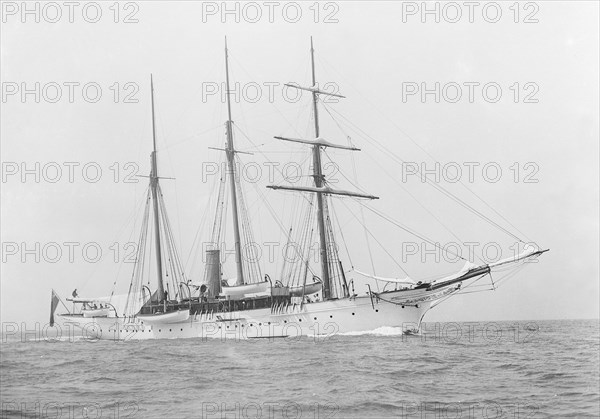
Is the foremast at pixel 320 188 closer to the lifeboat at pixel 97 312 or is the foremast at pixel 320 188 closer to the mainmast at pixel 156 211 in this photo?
the mainmast at pixel 156 211

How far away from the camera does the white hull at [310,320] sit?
41.6 metres

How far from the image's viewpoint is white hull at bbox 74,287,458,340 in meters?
41.6

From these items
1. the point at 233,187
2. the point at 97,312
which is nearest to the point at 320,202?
the point at 233,187

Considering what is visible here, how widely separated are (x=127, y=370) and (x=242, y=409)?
10.4m

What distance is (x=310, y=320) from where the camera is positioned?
4378cm

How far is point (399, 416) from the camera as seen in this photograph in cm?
1678

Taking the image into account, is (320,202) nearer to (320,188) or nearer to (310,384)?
(320,188)

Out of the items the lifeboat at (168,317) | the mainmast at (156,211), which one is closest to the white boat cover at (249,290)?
the lifeboat at (168,317)

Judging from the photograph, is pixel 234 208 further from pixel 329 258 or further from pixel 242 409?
pixel 242 409

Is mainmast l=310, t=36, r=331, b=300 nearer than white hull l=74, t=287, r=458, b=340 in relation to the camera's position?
No

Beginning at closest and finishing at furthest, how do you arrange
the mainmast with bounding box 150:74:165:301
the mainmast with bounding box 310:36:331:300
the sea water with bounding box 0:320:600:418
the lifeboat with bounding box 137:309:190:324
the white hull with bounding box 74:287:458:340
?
the sea water with bounding box 0:320:600:418, the white hull with bounding box 74:287:458:340, the mainmast with bounding box 310:36:331:300, the lifeboat with bounding box 137:309:190:324, the mainmast with bounding box 150:74:165:301

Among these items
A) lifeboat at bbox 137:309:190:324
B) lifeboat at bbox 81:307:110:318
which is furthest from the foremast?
lifeboat at bbox 81:307:110:318

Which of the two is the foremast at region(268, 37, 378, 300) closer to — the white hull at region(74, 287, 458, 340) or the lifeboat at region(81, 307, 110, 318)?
the white hull at region(74, 287, 458, 340)

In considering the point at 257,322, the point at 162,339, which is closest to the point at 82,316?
the point at 162,339
